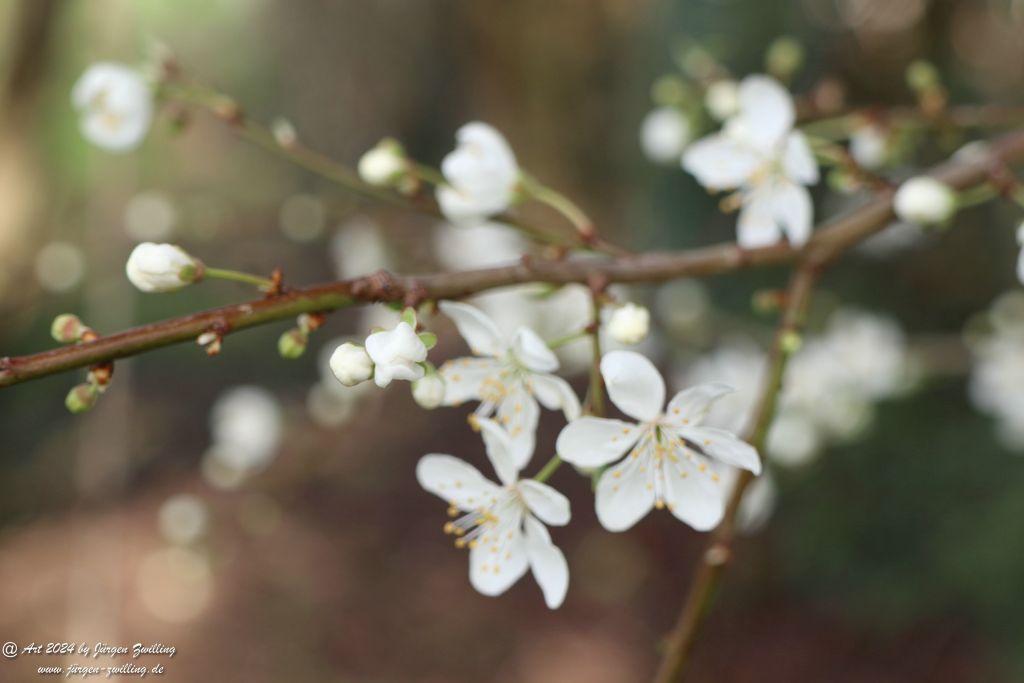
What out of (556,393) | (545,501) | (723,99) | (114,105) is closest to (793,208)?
(723,99)

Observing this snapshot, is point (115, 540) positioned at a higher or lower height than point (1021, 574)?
higher

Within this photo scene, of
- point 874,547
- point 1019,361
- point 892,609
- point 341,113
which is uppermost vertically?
point 341,113

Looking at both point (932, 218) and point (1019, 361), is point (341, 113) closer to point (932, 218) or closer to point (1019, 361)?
point (1019, 361)

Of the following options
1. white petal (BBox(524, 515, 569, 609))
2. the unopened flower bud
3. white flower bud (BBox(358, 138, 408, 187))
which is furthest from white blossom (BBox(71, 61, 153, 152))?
white petal (BBox(524, 515, 569, 609))

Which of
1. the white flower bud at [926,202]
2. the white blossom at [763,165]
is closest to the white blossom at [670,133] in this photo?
the white blossom at [763,165]

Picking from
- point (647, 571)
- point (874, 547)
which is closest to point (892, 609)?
A: point (874, 547)

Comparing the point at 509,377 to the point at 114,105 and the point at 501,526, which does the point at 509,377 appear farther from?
the point at 114,105

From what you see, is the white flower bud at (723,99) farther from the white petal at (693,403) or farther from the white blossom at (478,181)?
the white petal at (693,403)
